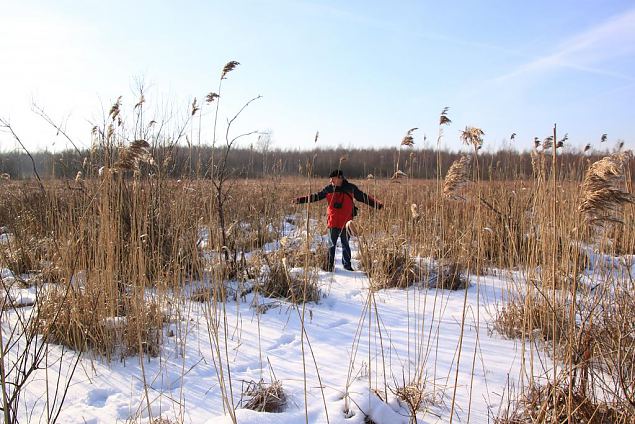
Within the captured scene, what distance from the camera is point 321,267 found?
5.57 m

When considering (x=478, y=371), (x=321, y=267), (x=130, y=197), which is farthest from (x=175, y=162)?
(x=478, y=371)

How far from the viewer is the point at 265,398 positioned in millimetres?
2094

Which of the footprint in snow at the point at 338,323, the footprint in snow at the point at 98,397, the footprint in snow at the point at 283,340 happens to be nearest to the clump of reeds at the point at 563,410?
the footprint in snow at the point at 283,340

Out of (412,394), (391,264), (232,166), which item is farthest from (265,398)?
(232,166)

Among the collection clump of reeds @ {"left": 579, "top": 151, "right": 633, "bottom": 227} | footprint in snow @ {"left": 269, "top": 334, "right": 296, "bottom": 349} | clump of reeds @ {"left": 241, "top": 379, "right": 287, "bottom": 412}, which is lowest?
footprint in snow @ {"left": 269, "top": 334, "right": 296, "bottom": 349}

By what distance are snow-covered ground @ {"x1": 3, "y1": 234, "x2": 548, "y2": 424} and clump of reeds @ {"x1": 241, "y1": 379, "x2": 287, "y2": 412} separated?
58mm

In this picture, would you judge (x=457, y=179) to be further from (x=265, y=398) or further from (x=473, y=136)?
(x=265, y=398)

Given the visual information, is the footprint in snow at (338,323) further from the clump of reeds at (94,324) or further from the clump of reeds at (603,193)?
the clump of reeds at (603,193)

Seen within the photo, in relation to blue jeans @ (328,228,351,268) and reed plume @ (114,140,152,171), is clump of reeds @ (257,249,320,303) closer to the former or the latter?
blue jeans @ (328,228,351,268)

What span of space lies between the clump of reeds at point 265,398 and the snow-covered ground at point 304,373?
58 mm

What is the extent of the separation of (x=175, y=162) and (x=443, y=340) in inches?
143

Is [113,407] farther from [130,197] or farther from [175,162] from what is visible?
[175,162]

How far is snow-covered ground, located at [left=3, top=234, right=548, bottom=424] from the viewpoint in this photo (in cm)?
203

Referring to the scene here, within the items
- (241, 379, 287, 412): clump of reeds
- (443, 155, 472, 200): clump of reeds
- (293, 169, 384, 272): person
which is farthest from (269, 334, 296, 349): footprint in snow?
(293, 169, 384, 272): person
